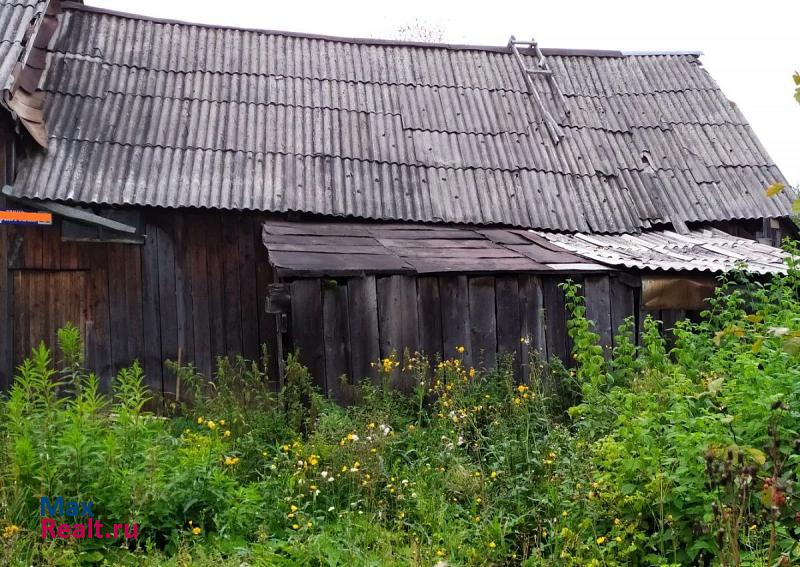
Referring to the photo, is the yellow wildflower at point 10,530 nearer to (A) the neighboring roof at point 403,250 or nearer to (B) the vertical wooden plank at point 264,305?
(A) the neighboring roof at point 403,250

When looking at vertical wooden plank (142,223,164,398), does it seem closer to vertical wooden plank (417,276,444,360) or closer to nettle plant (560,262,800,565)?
vertical wooden plank (417,276,444,360)

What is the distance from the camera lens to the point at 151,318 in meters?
8.33

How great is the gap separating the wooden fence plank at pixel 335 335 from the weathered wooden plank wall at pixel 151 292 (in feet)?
5.75

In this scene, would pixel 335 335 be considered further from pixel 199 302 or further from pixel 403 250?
Result: pixel 199 302

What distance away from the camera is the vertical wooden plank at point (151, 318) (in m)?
8.30

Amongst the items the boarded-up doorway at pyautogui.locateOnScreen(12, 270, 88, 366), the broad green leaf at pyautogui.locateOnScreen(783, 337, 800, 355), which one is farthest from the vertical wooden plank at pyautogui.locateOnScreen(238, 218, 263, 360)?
the broad green leaf at pyautogui.locateOnScreen(783, 337, 800, 355)

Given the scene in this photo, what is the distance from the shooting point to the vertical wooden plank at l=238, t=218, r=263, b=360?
28.1ft

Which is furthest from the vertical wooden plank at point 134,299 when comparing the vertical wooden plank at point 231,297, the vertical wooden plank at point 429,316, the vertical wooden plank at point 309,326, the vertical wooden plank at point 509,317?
the vertical wooden plank at point 509,317

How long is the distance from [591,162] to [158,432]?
7.64 meters

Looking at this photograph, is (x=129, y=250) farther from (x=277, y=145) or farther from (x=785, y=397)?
(x=785, y=397)

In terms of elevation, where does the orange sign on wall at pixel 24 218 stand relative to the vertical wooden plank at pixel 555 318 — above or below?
above

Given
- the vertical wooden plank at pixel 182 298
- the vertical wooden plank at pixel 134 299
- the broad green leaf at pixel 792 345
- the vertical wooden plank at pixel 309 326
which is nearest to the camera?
the broad green leaf at pixel 792 345

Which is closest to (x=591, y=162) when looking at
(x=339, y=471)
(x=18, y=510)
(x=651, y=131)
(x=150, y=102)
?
(x=651, y=131)

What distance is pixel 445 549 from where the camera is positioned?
4.32 meters
